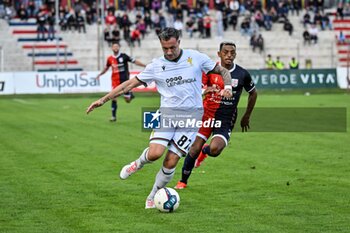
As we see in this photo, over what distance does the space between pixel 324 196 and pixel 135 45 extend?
45.4m

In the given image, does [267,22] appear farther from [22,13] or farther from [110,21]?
[22,13]

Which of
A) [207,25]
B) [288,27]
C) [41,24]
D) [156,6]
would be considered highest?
[156,6]

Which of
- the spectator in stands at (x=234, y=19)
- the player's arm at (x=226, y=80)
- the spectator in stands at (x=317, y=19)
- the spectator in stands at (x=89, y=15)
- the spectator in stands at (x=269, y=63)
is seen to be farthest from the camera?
the spectator in stands at (x=317, y=19)

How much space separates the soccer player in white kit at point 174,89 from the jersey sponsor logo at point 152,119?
12 centimetres

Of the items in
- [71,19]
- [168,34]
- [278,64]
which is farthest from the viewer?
[71,19]

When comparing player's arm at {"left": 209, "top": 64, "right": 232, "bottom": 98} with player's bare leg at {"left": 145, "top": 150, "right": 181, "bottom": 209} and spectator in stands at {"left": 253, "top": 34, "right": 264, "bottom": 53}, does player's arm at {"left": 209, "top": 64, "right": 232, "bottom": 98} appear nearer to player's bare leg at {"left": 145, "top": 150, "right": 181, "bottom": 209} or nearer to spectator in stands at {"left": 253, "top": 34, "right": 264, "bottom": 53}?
player's bare leg at {"left": 145, "top": 150, "right": 181, "bottom": 209}

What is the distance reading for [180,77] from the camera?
39.2 feet

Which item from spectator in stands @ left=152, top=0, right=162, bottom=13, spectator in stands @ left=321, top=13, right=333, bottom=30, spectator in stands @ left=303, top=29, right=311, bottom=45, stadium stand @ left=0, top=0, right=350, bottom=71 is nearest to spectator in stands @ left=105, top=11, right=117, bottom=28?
stadium stand @ left=0, top=0, right=350, bottom=71

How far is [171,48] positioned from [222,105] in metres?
3.32

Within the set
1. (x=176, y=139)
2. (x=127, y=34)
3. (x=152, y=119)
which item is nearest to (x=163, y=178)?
(x=176, y=139)

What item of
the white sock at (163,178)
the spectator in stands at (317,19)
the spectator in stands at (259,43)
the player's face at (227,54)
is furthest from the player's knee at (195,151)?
the spectator in stands at (317,19)

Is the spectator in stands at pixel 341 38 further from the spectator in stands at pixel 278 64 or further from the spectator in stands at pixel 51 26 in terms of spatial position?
the spectator in stands at pixel 51 26

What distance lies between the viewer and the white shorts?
39.6ft

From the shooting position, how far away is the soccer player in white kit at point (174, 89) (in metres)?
11.9
